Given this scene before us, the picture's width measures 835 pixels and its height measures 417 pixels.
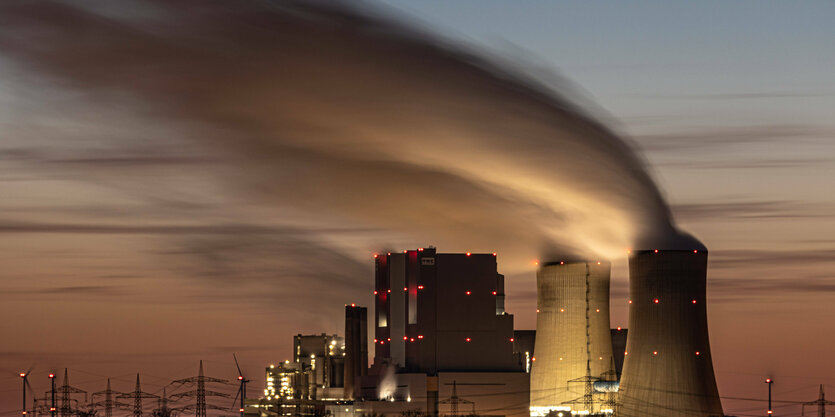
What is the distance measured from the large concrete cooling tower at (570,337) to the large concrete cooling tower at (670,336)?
867cm

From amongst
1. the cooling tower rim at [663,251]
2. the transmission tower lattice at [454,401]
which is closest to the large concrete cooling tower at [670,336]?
the cooling tower rim at [663,251]

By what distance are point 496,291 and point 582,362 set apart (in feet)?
18.7

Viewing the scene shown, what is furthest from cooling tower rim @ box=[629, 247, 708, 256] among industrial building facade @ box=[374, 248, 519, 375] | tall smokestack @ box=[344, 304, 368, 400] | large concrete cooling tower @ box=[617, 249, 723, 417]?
tall smokestack @ box=[344, 304, 368, 400]

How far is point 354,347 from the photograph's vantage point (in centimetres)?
7756

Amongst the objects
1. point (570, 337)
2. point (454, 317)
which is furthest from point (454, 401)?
point (570, 337)

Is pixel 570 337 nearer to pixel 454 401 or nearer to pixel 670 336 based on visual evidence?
pixel 454 401

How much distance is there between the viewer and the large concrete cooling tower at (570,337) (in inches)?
2699

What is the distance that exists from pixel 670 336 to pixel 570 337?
10.8 metres

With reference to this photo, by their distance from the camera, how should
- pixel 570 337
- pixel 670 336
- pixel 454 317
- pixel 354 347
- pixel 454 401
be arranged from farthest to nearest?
pixel 354 347
pixel 454 317
pixel 570 337
pixel 454 401
pixel 670 336

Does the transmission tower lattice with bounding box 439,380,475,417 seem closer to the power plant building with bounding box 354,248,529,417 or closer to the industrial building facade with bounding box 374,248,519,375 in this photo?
the power plant building with bounding box 354,248,529,417

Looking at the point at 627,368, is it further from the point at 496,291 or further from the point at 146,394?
the point at 146,394

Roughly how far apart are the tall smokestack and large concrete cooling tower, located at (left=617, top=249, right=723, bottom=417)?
69.1ft

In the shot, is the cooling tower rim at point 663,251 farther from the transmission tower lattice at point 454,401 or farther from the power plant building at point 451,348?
the transmission tower lattice at point 454,401

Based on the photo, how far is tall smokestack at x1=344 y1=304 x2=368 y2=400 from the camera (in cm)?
7731
